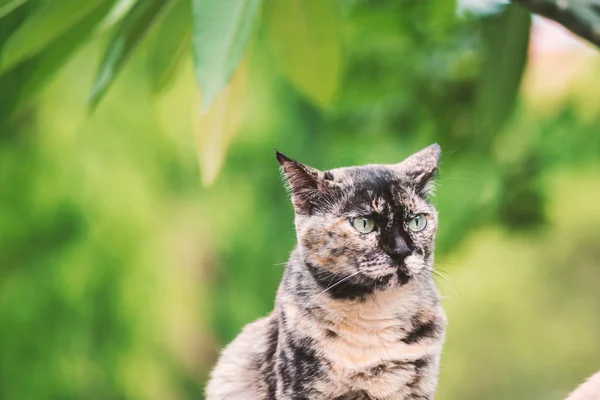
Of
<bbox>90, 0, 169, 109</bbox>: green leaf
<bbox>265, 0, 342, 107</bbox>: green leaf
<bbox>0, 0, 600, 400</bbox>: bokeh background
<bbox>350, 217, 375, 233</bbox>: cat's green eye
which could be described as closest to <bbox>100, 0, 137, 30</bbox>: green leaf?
<bbox>90, 0, 169, 109</bbox>: green leaf

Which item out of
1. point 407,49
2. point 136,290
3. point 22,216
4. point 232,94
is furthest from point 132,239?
point 232,94

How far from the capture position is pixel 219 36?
47 centimetres

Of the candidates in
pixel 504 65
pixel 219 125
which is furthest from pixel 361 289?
pixel 504 65

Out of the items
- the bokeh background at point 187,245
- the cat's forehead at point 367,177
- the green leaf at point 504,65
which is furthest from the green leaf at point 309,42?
the bokeh background at point 187,245

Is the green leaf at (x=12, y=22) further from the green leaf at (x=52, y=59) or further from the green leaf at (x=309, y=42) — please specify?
the green leaf at (x=309, y=42)

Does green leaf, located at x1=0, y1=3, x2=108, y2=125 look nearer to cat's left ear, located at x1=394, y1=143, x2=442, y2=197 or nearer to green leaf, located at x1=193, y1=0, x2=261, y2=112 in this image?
green leaf, located at x1=193, y1=0, x2=261, y2=112

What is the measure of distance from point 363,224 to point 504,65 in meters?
0.29

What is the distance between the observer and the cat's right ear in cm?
53

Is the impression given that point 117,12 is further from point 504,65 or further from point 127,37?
point 504,65

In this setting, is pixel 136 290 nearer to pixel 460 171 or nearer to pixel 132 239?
pixel 132 239

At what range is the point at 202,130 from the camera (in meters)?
0.64

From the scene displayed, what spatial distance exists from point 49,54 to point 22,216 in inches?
56.7

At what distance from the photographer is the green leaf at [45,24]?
21.9 inches

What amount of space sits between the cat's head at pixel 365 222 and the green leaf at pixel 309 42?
72 mm
